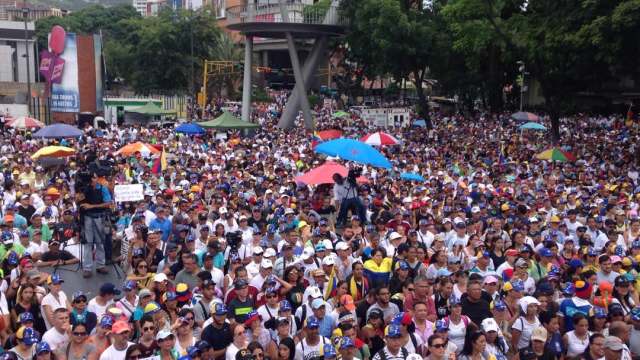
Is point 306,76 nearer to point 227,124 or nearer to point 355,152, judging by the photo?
point 227,124

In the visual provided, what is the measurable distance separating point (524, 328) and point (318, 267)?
2682 mm

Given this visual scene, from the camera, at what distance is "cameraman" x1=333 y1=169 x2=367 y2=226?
43.5ft

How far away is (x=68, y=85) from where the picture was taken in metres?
35.2

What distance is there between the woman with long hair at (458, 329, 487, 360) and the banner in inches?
281

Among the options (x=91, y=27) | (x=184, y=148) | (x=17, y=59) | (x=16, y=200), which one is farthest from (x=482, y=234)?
(x=91, y=27)

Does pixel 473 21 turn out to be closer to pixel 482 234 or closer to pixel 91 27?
pixel 482 234

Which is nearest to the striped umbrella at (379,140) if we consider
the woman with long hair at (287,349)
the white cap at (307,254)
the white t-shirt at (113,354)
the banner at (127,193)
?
the banner at (127,193)

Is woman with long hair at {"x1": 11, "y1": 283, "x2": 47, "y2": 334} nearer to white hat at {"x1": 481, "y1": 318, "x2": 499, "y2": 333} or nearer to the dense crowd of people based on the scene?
the dense crowd of people

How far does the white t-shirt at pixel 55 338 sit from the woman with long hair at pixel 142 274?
1.47 meters

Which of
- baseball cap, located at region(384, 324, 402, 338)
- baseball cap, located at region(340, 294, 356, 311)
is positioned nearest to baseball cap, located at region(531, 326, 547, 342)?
baseball cap, located at region(384, 324, 402, 338)

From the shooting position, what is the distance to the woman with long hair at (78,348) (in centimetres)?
593

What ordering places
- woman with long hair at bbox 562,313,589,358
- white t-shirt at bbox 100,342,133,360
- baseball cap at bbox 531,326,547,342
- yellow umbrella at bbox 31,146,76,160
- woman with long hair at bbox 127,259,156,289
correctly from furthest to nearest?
yellow umbrella at bbox 31,146,76,160 < woman with long hair at bbox 127,259,156,289 < woman with long hair at bbox 562,313,589,358 < baseball cap at bbox 531,326,547,342 < white t-shirt at bbox 100,342,133,360

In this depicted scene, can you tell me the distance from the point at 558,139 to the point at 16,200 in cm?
2174

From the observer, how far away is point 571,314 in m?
7.27
